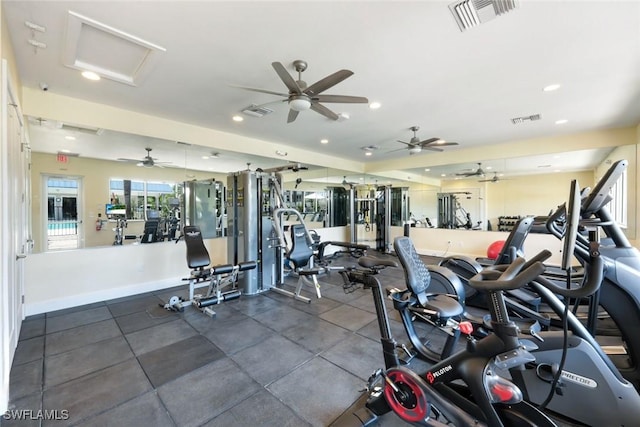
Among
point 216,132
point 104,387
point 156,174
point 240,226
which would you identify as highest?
point 216,132

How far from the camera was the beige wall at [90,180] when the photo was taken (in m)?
3.49

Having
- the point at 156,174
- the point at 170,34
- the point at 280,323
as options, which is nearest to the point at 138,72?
the point at 170,34

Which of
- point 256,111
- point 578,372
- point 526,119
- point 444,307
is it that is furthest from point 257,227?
point 526,119

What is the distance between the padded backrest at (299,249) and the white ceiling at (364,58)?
76.0 inches

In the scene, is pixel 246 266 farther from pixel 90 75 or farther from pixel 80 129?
pixel 80 129

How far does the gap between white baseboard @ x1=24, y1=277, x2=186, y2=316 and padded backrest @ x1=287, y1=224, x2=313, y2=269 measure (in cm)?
219

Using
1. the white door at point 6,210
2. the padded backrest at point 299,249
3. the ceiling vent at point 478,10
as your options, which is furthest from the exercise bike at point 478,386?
the padded backrest at point 299,249

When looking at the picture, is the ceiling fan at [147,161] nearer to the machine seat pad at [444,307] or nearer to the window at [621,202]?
the machine seat pad at [444,307]

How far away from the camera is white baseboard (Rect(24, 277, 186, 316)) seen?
3.46 metres

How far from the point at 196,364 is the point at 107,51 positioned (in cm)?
314

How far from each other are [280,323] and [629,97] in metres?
5.63

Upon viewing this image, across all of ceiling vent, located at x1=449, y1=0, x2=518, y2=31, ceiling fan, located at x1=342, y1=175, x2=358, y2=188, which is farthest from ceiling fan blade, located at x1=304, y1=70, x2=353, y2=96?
ceiling fan, located at x1=342, y1=175, x2=358, y2=188

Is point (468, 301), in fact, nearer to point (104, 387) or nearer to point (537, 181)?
point (104, 387)

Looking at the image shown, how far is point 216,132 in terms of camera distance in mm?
5152
